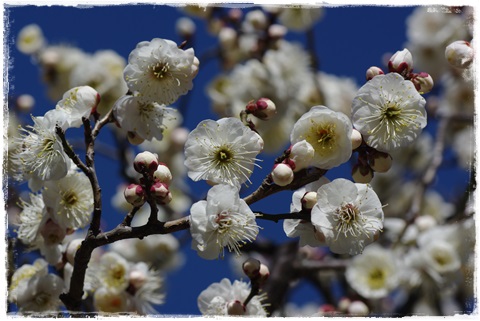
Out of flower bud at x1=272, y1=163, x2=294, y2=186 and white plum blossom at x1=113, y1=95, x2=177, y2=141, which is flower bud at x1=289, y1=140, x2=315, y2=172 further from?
white plum blossom at x1=113, y1=95, x2=177, y2=141

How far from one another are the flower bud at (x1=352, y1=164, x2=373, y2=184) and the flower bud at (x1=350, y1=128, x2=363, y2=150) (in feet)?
0.23

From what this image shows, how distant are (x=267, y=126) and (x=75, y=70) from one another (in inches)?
48.1

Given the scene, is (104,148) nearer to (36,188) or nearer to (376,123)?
(36,188)

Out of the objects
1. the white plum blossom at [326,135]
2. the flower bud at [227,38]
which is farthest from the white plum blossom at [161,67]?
the flower bud at [227,38]

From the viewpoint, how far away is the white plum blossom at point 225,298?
228 cm

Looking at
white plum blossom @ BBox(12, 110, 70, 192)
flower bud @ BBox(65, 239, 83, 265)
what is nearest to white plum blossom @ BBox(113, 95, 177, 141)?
white plum blossom @ BBox(12, 110, 70, 192)

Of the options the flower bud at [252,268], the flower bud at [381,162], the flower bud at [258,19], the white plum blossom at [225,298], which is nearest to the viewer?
the flower bud at [381,162]

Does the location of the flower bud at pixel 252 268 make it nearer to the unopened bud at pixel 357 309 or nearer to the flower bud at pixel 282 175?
the flower bud at pixel 282 175

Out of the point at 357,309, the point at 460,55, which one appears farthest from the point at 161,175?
the point at 357,309

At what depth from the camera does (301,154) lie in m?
1.88

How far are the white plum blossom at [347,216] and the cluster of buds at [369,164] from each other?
30mm

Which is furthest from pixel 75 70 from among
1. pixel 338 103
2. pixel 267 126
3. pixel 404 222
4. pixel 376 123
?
pixel 376 123

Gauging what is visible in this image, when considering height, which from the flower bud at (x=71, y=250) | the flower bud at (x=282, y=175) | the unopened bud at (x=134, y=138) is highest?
the unopened bud at (x=134, y=138)

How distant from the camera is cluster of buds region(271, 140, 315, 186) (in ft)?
6.05
